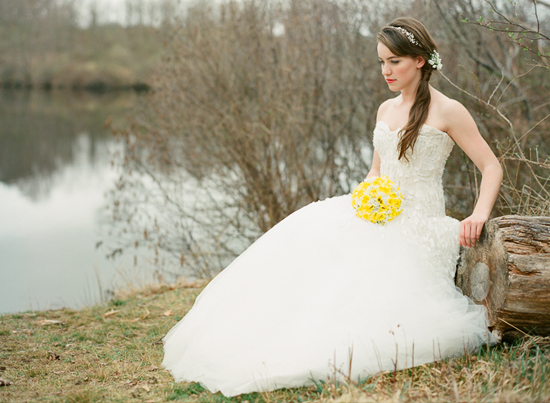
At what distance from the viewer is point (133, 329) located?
408 centimetres

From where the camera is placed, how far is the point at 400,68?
2.91m

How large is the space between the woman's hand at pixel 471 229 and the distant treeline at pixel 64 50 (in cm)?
2729

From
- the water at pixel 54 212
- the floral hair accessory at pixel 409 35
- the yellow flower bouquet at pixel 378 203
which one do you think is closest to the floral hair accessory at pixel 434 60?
the floral hair accessory at pixel 409 35

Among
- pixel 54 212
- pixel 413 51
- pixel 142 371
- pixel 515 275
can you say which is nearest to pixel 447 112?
pixel 413 51

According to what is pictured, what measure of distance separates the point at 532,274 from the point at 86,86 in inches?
1362

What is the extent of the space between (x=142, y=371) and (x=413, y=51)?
254 cm

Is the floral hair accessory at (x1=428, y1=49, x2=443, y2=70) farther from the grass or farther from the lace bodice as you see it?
the grass

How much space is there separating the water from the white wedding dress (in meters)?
3.26

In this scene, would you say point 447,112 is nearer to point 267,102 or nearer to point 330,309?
point 330,309

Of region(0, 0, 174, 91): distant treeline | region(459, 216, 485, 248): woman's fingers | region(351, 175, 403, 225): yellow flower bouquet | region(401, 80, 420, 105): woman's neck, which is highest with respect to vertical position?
region(0, 0, 174, 91): distant treeline

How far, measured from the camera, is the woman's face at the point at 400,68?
291 cm

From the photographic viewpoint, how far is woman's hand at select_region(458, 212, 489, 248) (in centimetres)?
265

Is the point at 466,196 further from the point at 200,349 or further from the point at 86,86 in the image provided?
the point at 86,86

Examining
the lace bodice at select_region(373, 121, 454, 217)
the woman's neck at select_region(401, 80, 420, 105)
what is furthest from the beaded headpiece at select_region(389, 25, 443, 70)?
the lace bodice at select_region(373, 121, 454, 217)
